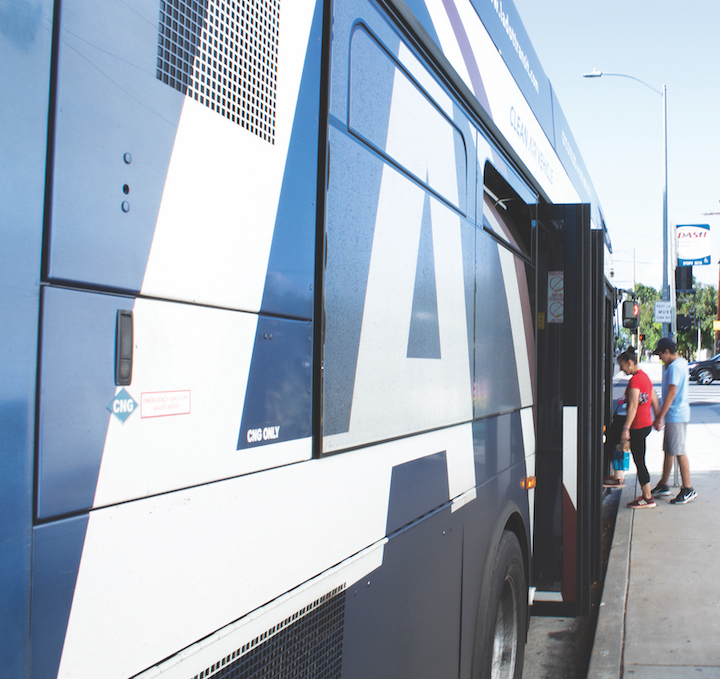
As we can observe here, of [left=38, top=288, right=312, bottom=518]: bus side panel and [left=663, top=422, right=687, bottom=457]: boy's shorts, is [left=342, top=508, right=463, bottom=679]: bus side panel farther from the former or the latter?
[left=663, top=422, right=687, bottom=457]: boy's shorts

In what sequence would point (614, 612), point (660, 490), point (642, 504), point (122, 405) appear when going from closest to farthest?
point (122, 405) → point (614, 612) → point (642, 504) → point (660, 490)

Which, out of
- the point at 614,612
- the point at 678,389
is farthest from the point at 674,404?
the point at 614,612

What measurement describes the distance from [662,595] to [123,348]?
548 centimetres

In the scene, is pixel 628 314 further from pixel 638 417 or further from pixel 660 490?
pixel 638 417

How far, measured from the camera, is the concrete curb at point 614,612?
14.1 feet

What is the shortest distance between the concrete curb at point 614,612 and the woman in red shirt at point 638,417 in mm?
542

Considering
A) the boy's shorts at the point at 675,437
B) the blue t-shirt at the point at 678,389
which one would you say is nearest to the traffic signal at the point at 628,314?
the blue t-shirt at the point at 678,389

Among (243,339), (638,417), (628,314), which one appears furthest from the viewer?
(628,314)

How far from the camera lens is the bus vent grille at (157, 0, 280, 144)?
1294mm

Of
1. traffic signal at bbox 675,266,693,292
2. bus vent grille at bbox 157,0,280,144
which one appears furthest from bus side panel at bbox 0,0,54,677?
traffic signal at bbox 675,266,693,292

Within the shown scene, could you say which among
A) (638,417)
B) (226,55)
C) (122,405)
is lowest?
(638,417)

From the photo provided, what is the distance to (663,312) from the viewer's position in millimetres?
16688

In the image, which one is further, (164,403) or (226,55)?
(226,55)

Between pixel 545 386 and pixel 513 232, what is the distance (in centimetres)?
108
